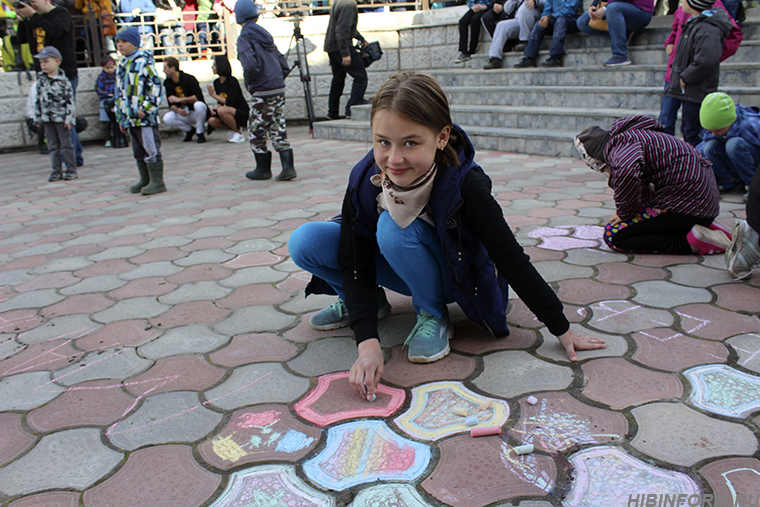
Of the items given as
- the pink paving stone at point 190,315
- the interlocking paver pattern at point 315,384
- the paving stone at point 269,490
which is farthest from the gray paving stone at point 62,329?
the paving stone at point 269,490

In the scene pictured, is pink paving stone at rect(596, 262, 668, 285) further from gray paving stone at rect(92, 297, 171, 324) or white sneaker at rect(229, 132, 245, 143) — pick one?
white sneaker at rect(229, 132, 245, 143)

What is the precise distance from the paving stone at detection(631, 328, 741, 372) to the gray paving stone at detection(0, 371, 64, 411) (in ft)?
6.34

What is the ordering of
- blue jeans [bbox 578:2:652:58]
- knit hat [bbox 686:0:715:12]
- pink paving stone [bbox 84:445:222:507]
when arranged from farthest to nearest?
blue jeans [bbox 578:2:652:58], knit hat [bbox 686:0:715:12], pink paving stone [bbox 84:445:222:507]

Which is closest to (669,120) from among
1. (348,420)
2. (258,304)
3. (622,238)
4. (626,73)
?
(626,73)

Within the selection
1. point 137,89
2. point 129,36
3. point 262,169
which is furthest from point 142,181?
point 129,36

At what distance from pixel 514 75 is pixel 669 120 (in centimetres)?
333

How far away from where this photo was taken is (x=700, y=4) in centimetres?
429

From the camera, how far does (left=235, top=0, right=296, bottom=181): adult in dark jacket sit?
17.3 ft

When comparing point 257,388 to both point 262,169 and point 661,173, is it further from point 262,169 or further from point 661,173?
point 262,169

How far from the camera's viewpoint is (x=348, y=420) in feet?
5.67

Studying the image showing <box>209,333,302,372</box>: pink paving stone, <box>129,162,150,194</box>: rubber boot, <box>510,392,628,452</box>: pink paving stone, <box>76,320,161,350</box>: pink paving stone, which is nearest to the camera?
<box>510,392,628,452</box>: pink paving stone

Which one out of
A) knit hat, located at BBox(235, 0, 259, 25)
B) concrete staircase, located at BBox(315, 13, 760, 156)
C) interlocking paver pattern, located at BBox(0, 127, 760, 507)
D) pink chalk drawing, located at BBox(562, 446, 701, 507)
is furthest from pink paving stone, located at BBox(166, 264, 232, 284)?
concrete staircase, located at BBox(315, 13, 760, 156)

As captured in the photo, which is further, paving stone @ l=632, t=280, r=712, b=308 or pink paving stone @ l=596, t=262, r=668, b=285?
pink paving stone @ l=596, t=262, r=668, b=285

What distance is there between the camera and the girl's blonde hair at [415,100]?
5.39 feet
